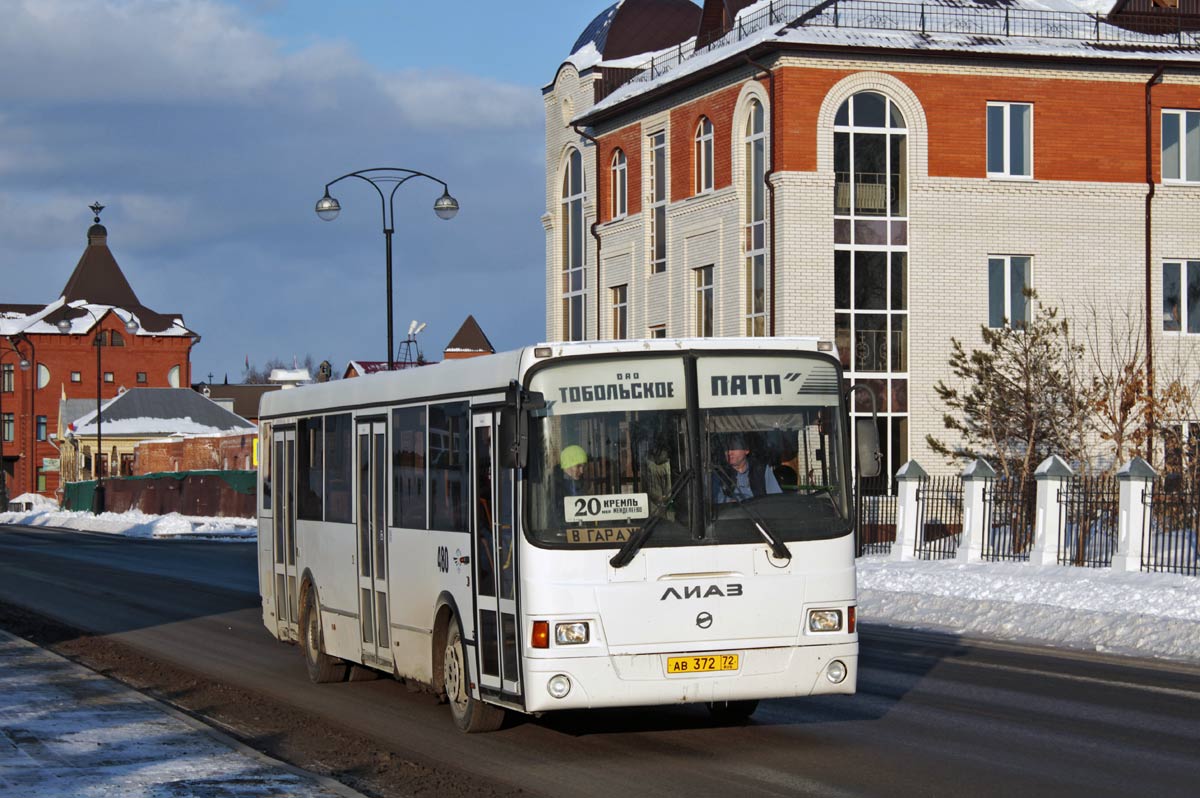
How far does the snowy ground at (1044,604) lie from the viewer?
19578 millimetres

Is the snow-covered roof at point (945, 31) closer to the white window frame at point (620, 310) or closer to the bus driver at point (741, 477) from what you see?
the white window frame at point (620, 310)

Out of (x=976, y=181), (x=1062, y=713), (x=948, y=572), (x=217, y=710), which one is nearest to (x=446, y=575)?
(x=217, y=710)

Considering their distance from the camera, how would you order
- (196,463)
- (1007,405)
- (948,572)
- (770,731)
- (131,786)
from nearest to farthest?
1. (131,786)
2. (770,731)
3. (948,572)
4. (1007,405)
5. (196,463)

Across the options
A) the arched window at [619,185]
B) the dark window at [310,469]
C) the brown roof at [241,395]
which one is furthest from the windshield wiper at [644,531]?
the brown roof at [241,395]

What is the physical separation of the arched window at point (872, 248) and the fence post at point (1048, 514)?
15.1m

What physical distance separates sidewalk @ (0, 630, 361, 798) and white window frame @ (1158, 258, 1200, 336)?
3536 centimetres

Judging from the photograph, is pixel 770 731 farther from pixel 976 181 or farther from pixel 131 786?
pixel 976 181

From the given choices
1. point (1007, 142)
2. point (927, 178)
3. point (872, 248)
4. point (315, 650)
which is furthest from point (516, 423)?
point (1007, 142)

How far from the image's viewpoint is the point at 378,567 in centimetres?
1438

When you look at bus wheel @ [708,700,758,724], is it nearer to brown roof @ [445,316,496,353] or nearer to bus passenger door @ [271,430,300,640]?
bus passenger door @ [271,430,300,640]

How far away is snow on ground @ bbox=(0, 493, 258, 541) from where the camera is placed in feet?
207

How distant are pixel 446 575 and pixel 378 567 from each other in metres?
1.71

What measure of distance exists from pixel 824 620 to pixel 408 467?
373cm

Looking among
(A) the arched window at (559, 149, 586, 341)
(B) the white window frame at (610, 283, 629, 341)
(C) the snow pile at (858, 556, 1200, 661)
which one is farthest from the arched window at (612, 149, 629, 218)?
(C) the snow pile at (858, 556, 1200, 661)
